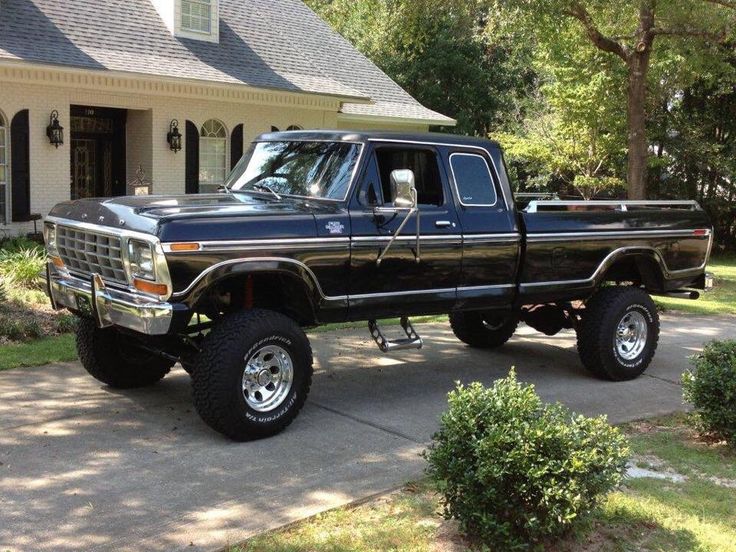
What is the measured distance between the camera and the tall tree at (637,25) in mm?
14094

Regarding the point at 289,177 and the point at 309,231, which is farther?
the point at 289,177

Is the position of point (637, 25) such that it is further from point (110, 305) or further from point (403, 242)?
point (110, 305)

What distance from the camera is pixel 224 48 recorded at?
17.8m

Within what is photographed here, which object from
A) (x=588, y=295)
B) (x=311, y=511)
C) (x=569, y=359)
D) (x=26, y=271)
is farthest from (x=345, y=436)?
(x=26, y=271)

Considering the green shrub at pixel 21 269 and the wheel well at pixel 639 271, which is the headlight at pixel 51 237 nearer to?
the green shrub at pixel 21 269

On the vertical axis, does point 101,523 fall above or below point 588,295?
below

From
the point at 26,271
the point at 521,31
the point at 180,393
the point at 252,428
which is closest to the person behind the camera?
the point at 252,428

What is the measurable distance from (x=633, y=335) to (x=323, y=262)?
367 centimetres

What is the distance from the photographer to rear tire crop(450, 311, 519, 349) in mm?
9305

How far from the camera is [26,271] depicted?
11109mm

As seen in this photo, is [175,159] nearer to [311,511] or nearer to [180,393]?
[180,393]

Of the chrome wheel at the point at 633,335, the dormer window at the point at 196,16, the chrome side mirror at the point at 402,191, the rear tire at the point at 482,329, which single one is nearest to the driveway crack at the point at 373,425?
the chrome side mirror at the point at 402,191

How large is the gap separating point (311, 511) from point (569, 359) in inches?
201

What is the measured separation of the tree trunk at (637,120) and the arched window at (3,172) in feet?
36.6
